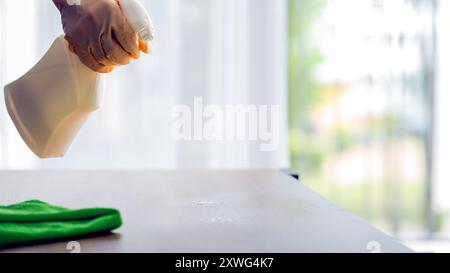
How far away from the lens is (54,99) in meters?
0.92

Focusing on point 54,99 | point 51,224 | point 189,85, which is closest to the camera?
point 51,224

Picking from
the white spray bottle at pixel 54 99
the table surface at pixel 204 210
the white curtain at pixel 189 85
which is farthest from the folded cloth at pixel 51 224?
the white curtain at pixel 189 85

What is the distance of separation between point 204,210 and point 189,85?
1.72 m

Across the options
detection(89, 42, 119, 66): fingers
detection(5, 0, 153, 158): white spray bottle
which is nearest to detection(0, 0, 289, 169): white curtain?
detection(5, 0, 153, 158): white spray bottle

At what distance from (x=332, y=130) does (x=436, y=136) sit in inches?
18.8

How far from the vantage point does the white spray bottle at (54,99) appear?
90 cm

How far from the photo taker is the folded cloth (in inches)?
28.9

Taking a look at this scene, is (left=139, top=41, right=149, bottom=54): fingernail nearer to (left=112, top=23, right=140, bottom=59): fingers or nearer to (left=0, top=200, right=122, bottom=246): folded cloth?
(left=112, top=23, right=140, bottom=59): fingers

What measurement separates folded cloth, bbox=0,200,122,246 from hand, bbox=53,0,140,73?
200 mm

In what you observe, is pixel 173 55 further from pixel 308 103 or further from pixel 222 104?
pixel 308 103

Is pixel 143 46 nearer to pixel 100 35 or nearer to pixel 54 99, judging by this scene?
pixel 100 35

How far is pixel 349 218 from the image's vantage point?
896mm

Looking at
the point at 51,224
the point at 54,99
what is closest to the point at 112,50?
the point at 54,99
